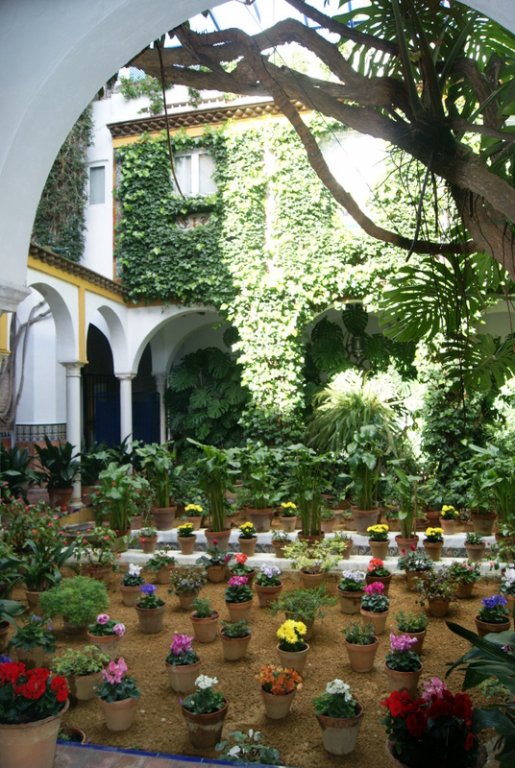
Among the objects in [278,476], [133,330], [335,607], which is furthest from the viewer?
[133,330]

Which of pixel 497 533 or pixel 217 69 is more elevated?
pixel 217 69

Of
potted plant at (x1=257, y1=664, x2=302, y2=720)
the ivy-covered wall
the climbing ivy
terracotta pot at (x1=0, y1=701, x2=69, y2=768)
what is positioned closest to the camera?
terracotta pot at (x1=0, y1=701, x2=69, y2=768)

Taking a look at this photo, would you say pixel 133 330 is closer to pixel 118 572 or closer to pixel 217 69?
pixel 118 572

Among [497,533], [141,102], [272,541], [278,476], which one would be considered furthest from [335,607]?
[141,102]

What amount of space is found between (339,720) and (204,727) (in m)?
0.72

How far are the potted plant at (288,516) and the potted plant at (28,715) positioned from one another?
533 cm

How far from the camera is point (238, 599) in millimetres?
5367

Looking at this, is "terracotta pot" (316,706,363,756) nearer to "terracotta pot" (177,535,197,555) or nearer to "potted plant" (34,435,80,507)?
"terracotta pot" (177,535,197,555)

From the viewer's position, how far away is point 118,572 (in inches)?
278

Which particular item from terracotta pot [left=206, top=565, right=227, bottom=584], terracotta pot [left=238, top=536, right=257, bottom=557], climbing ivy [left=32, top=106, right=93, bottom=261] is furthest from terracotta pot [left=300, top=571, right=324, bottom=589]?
climbing ivy [left=32, top=106, right=93, bottom=261]

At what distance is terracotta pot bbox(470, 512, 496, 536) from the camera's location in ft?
24.6

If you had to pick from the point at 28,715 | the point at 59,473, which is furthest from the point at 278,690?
the point at 59,473

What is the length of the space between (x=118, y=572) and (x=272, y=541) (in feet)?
5.77

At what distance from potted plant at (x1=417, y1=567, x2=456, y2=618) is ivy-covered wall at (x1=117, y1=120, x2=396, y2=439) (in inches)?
215
